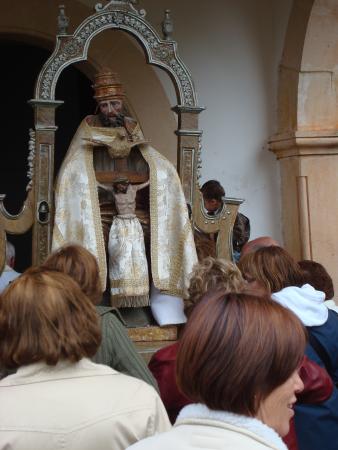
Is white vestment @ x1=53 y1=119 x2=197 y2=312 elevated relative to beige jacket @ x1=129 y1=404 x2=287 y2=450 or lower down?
elevated

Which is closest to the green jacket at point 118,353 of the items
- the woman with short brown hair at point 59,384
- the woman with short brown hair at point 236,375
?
the woman with short brown hair at point 59,384

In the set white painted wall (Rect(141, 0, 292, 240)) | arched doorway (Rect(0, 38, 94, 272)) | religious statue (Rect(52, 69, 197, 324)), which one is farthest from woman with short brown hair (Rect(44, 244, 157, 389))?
arched doorway (Rect(0, 38, 94, 272))

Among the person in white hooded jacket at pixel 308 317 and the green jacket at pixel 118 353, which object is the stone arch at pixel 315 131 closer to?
the person in white hooded jacket at pixel 308 317

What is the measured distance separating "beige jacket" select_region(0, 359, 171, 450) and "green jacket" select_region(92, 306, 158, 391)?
646mm

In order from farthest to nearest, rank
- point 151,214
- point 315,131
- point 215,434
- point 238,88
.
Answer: point 238,88, point 315,131, point 151,214, point 215,434

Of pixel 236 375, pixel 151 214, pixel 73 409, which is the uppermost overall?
pixel 151 214

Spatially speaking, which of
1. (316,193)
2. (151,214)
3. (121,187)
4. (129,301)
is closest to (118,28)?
(121,187)

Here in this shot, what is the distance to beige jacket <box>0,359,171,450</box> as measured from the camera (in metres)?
1.98

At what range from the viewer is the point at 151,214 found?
457 centimetres

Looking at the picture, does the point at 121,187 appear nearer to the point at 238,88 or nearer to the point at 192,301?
the point at 192,301

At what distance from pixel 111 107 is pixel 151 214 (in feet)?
1.88

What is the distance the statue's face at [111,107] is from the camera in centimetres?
449

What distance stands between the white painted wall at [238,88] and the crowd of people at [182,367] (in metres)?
3.04

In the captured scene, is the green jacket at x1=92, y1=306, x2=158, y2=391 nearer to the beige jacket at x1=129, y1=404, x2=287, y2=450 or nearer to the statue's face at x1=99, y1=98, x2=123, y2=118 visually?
the beige jacket at x1=129, y1=404, x2=287, y2=450
